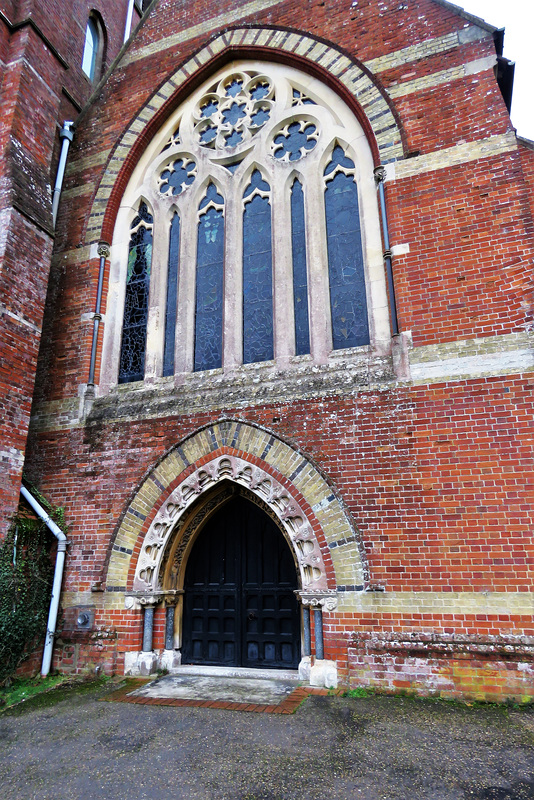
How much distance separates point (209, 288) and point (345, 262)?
6.89ft

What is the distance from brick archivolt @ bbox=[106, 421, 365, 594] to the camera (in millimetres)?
5883

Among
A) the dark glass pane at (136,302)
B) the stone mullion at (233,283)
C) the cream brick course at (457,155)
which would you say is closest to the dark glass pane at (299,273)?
the stone mullion at (233,283)

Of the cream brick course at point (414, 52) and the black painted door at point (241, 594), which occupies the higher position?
the cream brick course at point (414, 52)

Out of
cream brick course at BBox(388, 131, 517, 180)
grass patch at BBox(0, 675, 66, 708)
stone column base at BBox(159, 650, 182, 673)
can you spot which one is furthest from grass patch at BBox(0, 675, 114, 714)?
cream brick course at BBox(388, 131, 517, 180)

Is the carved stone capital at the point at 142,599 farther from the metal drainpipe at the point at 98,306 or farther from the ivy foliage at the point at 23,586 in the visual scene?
the metal drainpipe at the point at 98,306

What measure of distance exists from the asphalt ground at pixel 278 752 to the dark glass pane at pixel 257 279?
4333 millimetres

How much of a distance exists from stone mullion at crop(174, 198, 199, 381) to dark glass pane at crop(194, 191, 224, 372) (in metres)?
0.08

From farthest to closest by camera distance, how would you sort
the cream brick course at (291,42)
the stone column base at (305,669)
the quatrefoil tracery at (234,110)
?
1. the quatrefoil tracery at (234,110)
2. the cream brick course at (291,42)
3. the stone column base at (305,669)

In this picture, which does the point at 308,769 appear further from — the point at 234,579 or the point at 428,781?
the point at 234,579

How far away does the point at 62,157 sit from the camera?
909 centimetres

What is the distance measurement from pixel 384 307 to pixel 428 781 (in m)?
4.94

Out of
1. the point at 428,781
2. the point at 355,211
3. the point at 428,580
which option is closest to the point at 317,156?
the point at 355,211

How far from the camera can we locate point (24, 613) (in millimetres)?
6430

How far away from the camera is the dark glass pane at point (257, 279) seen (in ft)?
24.1
